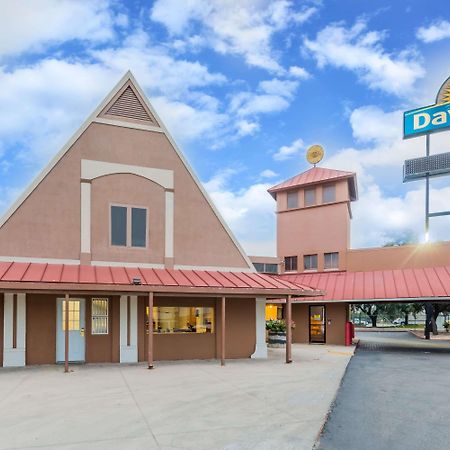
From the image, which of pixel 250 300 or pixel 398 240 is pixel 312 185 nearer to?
pixel 250 300

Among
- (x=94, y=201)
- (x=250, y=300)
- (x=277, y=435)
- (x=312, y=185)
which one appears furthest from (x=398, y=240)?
(x=277, y=435)

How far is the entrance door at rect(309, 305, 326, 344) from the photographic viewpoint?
2877 centimetres

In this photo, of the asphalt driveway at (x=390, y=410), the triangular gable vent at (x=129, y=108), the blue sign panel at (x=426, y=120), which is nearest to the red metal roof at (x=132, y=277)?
the asphalt driveway at (x=390, y=410)

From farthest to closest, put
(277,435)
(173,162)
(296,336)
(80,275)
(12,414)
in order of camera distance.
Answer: (296,336), (173,162), (80,275), (12,414), (277,435)

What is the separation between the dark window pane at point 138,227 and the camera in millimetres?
17703

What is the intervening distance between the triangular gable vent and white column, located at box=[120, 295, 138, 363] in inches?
269

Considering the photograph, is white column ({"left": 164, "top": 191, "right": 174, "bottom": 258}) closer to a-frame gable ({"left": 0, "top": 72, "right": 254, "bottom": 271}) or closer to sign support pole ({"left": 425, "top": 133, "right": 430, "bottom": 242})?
a-frame gable ({"left": 0, "top": 72, "right": 254, "bottom": 271})

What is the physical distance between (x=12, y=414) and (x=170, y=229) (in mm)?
10024

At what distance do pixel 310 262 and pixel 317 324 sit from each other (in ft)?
14.0

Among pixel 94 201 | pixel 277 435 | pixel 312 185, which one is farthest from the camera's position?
pixel 312 185

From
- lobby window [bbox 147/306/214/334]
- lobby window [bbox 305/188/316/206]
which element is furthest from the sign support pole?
lobby window [bbox 147/306/214/334]

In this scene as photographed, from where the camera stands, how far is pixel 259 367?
1605 centimetres

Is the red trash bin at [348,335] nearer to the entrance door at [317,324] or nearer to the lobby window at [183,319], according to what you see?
the entrance door at [317,324]

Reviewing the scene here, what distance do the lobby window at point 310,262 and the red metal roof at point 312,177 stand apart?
4902mm
